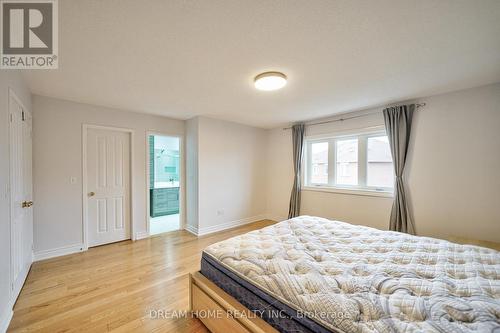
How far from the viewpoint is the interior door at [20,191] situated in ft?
6.21

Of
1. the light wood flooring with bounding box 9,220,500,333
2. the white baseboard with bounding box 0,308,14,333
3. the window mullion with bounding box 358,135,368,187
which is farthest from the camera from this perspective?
the window mullion with bounding box 358,135,368,187

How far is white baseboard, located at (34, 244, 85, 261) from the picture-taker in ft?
9.11

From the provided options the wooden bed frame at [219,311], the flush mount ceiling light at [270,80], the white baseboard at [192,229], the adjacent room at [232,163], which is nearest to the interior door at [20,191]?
the adjacent room at [232,163]

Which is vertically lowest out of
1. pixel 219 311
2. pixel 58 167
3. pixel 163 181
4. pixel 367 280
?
pixel 219 311

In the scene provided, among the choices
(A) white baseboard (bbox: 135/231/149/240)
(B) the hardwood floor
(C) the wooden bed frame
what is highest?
(C) the wooden bed frame

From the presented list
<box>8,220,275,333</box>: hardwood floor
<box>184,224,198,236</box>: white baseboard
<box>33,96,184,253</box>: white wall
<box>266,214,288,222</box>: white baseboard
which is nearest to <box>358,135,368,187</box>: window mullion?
<box>266,214,288,222</box>: white baseboard

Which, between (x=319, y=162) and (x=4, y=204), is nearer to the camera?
(x=4, y=204)

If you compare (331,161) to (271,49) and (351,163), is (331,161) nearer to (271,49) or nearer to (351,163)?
(351,163)

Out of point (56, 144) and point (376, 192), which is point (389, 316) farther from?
point (56, 144)

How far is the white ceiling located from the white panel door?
79 cm

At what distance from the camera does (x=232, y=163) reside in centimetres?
445

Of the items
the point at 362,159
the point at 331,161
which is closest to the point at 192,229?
the point at 331,161

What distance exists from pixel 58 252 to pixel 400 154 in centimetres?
532

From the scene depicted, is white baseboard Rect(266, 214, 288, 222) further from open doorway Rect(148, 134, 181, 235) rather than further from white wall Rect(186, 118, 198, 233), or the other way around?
open doorway Rect(148, 134, 181, 235)
